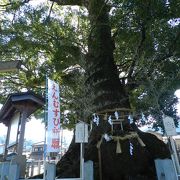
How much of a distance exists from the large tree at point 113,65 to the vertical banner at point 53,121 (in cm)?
147

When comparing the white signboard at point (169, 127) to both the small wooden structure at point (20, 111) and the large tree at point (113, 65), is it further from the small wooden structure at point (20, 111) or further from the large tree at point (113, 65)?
the small wooden structure at point (20, 111)

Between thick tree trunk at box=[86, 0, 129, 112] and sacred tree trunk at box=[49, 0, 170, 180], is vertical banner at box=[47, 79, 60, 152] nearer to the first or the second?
sacred tree trunk at box=[49, 0, 170, 180]

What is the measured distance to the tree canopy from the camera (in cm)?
609

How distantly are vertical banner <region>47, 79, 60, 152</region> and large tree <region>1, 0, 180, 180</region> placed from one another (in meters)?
1.47

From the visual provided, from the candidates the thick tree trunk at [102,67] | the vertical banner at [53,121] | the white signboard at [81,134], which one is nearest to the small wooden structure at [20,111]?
the vertical banner at [53,121]

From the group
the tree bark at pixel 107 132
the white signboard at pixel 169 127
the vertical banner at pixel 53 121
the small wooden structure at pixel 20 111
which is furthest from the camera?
the small wooden structure at pixel 20 111

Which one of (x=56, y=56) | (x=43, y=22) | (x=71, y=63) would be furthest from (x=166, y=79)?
(x=43, y=22)

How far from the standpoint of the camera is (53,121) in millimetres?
3887

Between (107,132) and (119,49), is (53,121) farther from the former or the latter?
(119,49)

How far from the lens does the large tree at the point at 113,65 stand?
16.5 ft

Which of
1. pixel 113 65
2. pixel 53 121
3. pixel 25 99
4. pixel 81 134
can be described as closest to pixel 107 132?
pixel 81 134

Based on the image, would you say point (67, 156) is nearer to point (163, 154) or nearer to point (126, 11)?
point (163, 154)

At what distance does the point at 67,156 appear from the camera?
5.93 m

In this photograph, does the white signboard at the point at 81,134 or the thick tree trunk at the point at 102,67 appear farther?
the thick tree trunk at the point at 102,67
